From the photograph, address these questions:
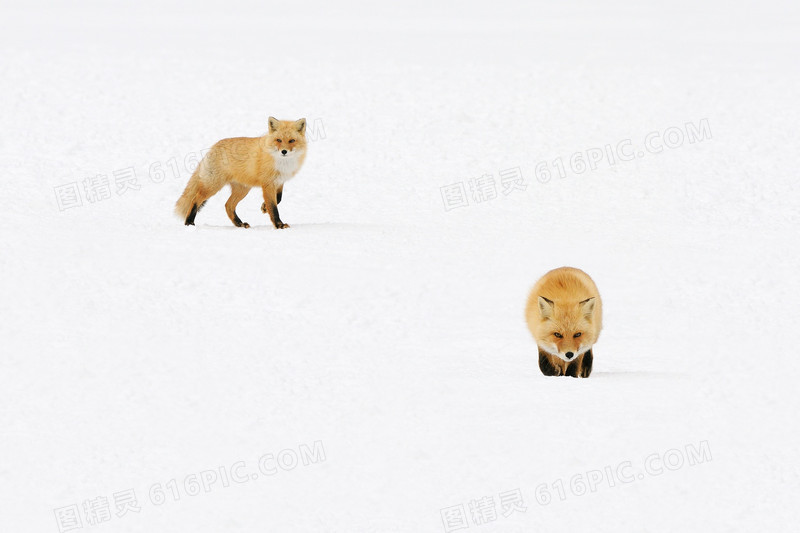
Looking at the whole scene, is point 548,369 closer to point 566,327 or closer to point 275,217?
point 566,327

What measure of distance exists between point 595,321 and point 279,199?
5.42 metres

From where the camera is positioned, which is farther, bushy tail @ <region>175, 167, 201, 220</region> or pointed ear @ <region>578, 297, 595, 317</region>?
bushy tail @ <region>175, 167, 201, 220</region>

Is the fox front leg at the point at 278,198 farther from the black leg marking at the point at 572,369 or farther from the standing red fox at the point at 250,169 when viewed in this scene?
the black leg marking at the point at 572,369

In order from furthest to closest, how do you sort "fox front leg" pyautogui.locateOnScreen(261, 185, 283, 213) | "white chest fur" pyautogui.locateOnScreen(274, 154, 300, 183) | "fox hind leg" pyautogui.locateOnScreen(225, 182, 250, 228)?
1. "fox hind leg" pyautogui.locateOnScreen(225, 182, 250, 228)
2. "fox front leg" pyautogui.locateOnScreen(261, 185, 283, 213)
3. "white chest fur" pyautogui.locateOnScreen(274, 154, 300, 183)

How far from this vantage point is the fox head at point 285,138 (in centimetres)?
1249

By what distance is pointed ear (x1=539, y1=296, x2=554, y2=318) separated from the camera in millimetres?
8891

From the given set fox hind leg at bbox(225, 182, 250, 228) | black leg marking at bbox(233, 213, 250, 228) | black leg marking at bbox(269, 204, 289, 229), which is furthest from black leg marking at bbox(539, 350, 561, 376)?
fox hind leg at bbox(225, 182, 250, 228)

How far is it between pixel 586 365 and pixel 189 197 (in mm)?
6495

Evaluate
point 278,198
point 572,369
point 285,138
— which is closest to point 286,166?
point 285,138

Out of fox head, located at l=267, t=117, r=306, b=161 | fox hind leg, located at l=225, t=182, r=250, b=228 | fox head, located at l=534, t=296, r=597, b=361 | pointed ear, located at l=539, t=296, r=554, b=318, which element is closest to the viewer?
fox head, located at l=534, t=296, r=597, b=361

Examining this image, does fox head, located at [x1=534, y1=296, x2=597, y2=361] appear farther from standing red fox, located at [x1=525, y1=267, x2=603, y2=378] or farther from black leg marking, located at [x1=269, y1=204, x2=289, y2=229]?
black leg marking, located at [x1=269, y1=204, x2=289, y2=229]

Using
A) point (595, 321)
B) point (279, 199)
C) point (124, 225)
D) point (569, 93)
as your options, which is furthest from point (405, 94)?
point (595, 321)

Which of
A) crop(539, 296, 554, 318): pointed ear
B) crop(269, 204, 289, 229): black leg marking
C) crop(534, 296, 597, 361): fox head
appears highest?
crop(269, 204, 289, 229): black leg marking

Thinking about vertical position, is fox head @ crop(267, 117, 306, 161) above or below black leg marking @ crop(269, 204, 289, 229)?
above
